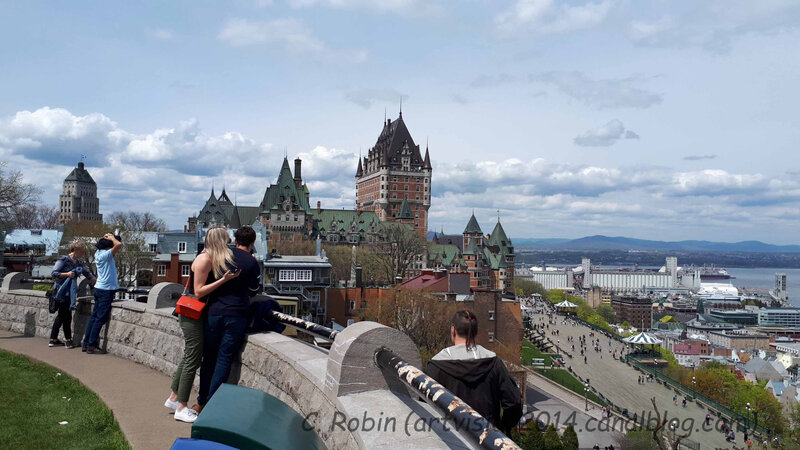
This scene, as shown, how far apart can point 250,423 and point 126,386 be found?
536 cm

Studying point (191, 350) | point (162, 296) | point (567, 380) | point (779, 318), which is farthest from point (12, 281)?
point (779, 318)

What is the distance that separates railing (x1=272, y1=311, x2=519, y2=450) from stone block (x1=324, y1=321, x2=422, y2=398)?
6 centimetres

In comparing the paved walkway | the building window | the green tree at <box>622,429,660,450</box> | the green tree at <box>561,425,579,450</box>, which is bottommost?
the green tree at <box>622,429,660,450</box>

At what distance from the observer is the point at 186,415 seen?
5.62 m

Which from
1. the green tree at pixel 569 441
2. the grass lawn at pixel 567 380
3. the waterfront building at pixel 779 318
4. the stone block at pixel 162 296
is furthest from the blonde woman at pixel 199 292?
the waterfront building at pixel 779 318

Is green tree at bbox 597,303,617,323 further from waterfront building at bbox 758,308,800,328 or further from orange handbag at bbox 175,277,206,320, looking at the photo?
orange handbag at bbox 175,277,206,320

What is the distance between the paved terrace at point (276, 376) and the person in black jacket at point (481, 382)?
0.33 meters

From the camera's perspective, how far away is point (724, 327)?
545ft

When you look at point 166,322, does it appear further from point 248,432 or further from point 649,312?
point 649,312

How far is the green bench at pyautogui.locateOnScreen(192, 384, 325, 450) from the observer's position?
2465 millimetres

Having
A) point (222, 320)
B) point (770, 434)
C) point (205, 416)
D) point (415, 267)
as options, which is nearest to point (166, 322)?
point (222, 320)

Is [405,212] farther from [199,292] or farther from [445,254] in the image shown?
[199,292]

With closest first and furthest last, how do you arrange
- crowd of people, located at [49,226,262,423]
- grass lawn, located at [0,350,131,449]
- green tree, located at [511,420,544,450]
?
grass lawn, located at [0,350,131,449] < crowd of people, located at [49,226,262,423] < green tree, located at [511,420,544,450]

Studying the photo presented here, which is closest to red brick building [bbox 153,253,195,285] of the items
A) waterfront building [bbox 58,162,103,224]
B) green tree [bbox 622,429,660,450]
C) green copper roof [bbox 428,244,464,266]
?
green tree [bbox 622,429,660,450]
